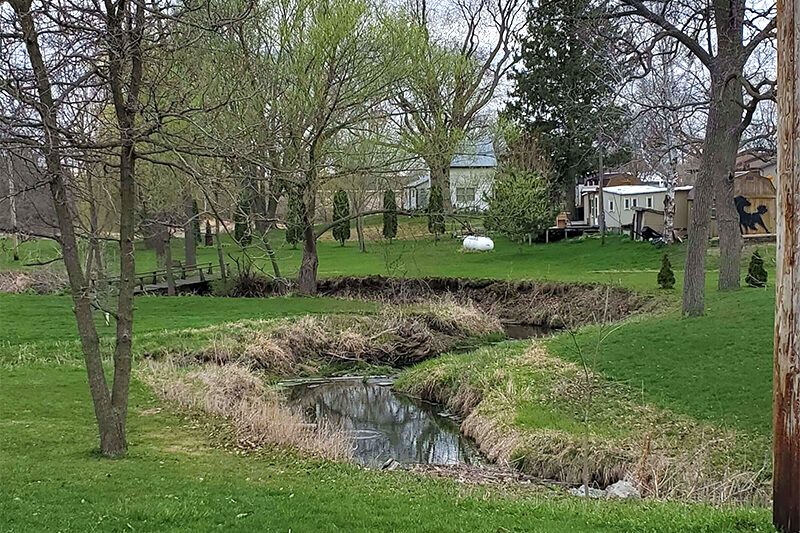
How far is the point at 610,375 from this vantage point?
1347 centimetres

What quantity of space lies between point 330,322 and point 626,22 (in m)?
10.1

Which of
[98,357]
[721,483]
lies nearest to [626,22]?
[721,483]

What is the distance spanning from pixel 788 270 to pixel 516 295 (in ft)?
76.3

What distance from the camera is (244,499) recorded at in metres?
6.74

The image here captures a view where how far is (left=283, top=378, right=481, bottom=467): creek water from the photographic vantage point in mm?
12281

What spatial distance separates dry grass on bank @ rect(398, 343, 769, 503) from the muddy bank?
7.55 meters

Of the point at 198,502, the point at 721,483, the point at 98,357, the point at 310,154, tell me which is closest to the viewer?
the point at 198,502

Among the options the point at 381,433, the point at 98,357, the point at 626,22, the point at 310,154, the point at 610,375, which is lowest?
the point at 381,433

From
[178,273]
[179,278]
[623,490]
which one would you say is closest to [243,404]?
[623,490]

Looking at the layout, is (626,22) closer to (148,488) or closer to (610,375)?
(610,375)

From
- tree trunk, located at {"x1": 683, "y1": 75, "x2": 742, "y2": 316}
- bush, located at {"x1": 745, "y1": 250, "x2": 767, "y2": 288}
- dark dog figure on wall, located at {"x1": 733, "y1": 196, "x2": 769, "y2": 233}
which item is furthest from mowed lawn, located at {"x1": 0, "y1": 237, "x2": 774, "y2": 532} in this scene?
dark dog figure on wall, located at {"x1": 733, "y1": 196, "x2": 769, "y2": 233}

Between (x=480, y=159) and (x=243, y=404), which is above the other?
(x=480, y=159)

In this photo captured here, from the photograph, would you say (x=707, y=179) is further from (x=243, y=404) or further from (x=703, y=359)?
(x=243, y=404)

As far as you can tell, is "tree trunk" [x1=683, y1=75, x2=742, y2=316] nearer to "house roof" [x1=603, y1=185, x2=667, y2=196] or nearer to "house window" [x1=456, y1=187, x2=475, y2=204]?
"house roof" [x1=603, y1=185, x2=667, y2=196]
